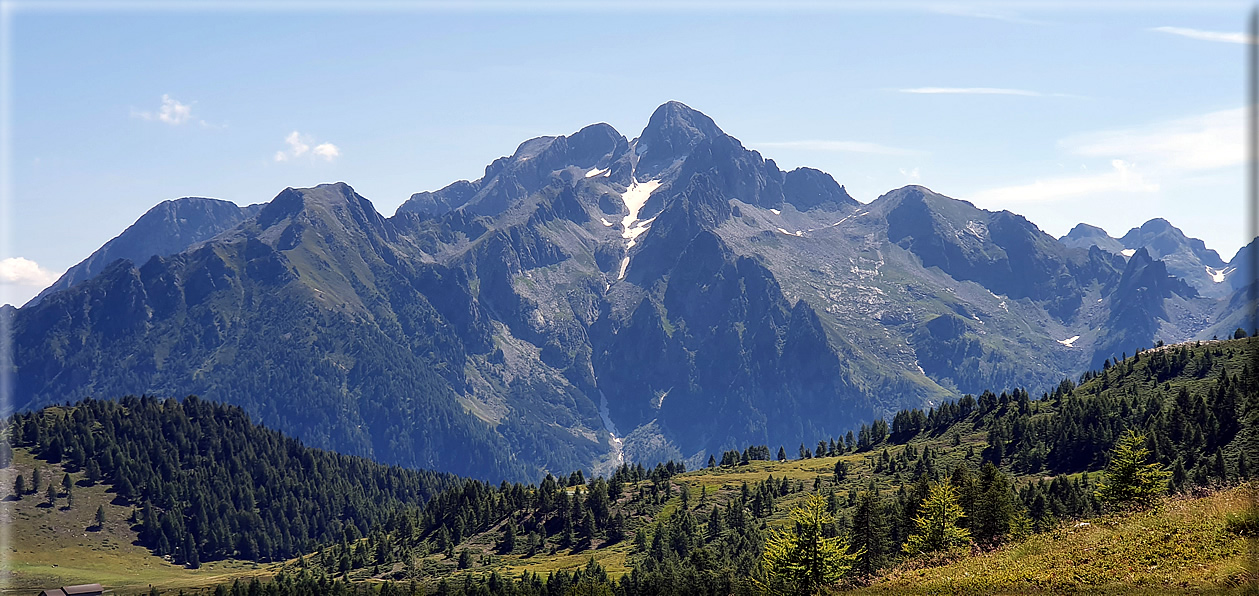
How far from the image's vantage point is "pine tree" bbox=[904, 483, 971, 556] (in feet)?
288

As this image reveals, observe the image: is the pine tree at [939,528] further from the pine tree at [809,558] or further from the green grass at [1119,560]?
the green grass at [1119,560]

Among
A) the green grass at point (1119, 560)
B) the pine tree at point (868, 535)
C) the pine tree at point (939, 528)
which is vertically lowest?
the pine tree at point (868, 535)

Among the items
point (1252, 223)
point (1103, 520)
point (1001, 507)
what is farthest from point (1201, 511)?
point (1001, 507)

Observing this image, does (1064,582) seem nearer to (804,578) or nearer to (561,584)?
(804,578)

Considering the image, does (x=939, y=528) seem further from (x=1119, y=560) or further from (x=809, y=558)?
(x=1119, y=560)

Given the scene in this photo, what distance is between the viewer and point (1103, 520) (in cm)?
5906

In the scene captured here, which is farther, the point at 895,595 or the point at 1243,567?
the point at 895,595

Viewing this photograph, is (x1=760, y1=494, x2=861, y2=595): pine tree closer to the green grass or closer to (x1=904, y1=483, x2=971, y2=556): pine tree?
the green grass

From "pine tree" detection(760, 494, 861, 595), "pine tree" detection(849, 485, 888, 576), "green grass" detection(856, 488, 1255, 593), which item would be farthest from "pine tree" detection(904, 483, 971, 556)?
"green grass" detection(856, 488, 1255, 593)

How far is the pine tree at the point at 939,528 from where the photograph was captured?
87.8 m

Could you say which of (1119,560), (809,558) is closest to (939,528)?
(809,558)

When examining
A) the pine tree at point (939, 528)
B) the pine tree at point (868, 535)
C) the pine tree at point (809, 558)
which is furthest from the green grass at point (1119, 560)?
the pine tree at point (868, 535)

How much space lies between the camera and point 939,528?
3607 inches

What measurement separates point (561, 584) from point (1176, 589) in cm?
16969
